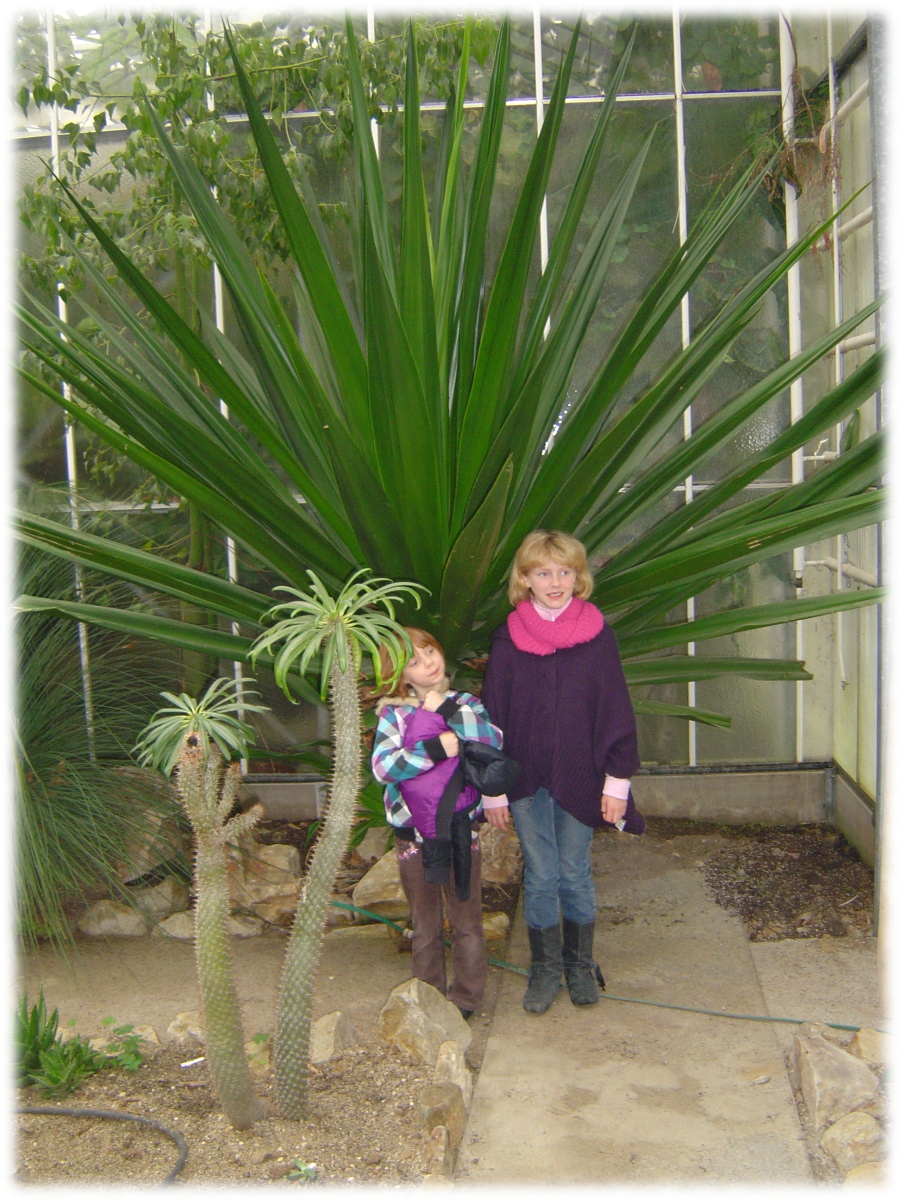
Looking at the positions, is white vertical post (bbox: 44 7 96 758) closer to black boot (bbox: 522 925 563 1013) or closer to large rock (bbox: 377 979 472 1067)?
large rock (bbox: 377 979 472 1067)

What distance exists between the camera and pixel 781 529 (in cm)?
220

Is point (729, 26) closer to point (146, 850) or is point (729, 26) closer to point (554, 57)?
point (554, 57)

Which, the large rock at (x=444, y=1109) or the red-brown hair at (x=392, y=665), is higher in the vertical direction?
the red-brown hair at (x=392, y=665)

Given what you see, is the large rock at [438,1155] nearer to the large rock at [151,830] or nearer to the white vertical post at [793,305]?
the large rock at [151,830]

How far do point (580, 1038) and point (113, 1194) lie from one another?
106 cm

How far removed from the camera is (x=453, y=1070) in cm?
210

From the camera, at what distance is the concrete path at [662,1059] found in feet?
6.28

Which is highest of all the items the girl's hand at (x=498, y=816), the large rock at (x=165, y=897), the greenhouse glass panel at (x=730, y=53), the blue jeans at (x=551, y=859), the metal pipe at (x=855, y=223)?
the greenhouse glass panel at (x=730, y=53)

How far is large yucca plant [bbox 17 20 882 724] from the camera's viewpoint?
2.21 m

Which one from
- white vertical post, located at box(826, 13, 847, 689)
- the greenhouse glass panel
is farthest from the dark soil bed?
the greenhouse glass panel

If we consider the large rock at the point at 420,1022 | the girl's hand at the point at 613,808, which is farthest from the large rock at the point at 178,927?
the girl's hand at the point at 613,808

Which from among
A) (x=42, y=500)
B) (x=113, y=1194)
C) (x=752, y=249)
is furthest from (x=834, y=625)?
(x=113, y=1194)

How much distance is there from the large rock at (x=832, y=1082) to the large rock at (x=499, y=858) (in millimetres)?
1340

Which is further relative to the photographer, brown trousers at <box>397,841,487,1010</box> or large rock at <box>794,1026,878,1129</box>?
brown trousers at <box>397,841,487,1010</box>
